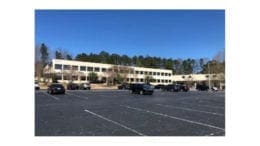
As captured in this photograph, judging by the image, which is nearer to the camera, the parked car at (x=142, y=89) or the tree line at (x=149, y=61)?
the parked car at (x=142, y=89)

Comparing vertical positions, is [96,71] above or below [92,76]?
above

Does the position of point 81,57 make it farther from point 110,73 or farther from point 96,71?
point 110,73

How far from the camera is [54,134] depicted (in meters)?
10.2

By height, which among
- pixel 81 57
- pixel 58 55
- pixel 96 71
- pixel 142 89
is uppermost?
pixel 81 57

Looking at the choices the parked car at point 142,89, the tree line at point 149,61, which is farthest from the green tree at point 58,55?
the parked car at point 142,89

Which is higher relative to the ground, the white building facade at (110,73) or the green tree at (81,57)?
the green tree at (81,57)

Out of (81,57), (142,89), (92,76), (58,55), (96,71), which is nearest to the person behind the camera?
(142,89)

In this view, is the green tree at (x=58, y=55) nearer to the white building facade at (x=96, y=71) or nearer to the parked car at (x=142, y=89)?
the white building facade at (x=96, y=71)

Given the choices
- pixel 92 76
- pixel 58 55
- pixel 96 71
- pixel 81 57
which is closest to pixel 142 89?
pixel 58 55

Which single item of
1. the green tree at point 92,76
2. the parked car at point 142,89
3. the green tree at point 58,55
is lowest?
the parked car at point 142,89

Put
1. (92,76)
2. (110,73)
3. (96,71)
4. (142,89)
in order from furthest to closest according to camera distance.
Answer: (96,71), (92,76), (110,73), (142,89)

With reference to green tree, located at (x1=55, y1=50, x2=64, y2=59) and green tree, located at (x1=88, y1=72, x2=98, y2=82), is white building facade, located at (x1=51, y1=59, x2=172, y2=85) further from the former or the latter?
green tree, located at (x1=55, y1=50, x2=64, y2=59)
